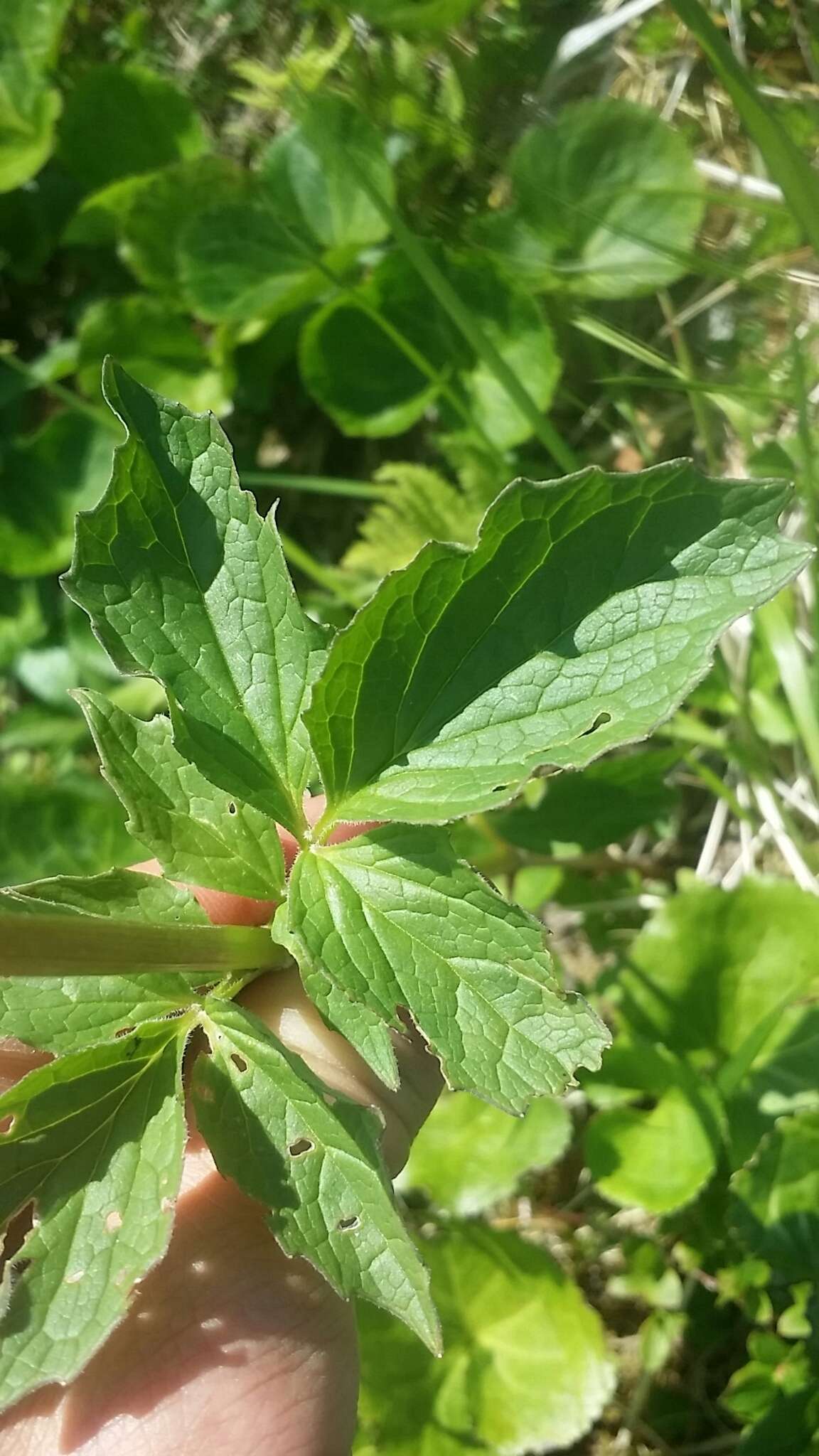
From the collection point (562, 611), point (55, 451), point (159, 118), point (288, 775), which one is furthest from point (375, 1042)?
point (159, 118)

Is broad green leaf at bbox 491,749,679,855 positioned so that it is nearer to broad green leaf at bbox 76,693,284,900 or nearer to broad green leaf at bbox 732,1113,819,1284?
broad green leaf at bbox 732,1113,819,1284

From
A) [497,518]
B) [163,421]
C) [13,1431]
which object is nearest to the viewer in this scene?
[497,518]

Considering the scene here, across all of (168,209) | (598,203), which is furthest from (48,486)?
(598,203)

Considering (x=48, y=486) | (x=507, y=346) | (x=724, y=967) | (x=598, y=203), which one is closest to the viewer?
(x=724, y=967)

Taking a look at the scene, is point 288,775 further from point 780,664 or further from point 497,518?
point 780,664

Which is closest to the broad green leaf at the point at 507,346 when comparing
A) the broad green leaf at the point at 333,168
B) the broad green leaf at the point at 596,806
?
the broad green leaf at the point at 333,168

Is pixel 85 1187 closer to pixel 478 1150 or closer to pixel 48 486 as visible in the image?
pixel 478 1150

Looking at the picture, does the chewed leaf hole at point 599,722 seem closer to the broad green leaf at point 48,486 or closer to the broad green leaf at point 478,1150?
the broad green leaf at point 478,1150
